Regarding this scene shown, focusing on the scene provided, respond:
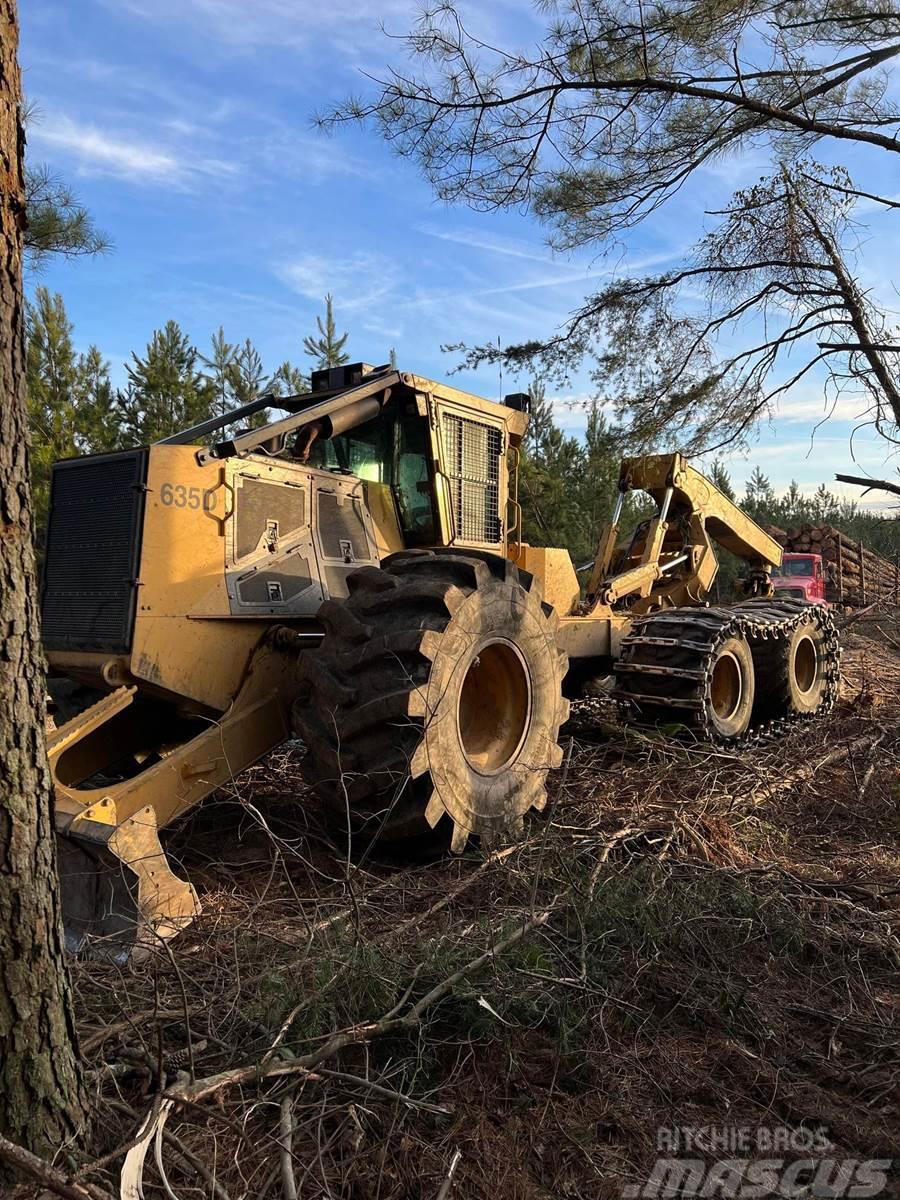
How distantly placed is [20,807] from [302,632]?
3.08m

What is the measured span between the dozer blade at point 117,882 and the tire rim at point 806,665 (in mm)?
6741

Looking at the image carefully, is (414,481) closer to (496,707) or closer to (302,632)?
(302,632)

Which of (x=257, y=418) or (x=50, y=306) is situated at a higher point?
(x=50, y=306)

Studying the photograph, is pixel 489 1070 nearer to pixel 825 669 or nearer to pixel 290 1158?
pixel 290 1158

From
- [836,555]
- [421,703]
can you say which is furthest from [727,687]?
[836,555]

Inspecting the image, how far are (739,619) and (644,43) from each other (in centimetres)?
407

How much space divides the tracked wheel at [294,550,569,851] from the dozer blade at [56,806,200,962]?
2.64 ft

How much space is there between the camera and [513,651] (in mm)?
5086

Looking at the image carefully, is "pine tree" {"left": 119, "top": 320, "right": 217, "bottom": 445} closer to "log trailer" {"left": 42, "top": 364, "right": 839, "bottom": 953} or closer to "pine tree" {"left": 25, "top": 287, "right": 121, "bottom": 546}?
"pine tree" {"left": 25, "top": 287, "right": 121, "bottom": 546}

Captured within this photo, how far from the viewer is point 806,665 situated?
916 centimetres

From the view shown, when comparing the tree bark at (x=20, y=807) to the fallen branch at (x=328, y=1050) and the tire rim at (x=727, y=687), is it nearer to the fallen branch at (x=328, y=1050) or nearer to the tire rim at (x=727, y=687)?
the fallen branch at (x=328, y=1050)

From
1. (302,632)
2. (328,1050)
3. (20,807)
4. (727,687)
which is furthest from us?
(727,687)

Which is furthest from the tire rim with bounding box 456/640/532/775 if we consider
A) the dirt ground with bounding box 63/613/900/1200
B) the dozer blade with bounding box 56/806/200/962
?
the dozer blade with bounding box 56/806/200/962

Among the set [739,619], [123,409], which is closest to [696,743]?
[739,619]
